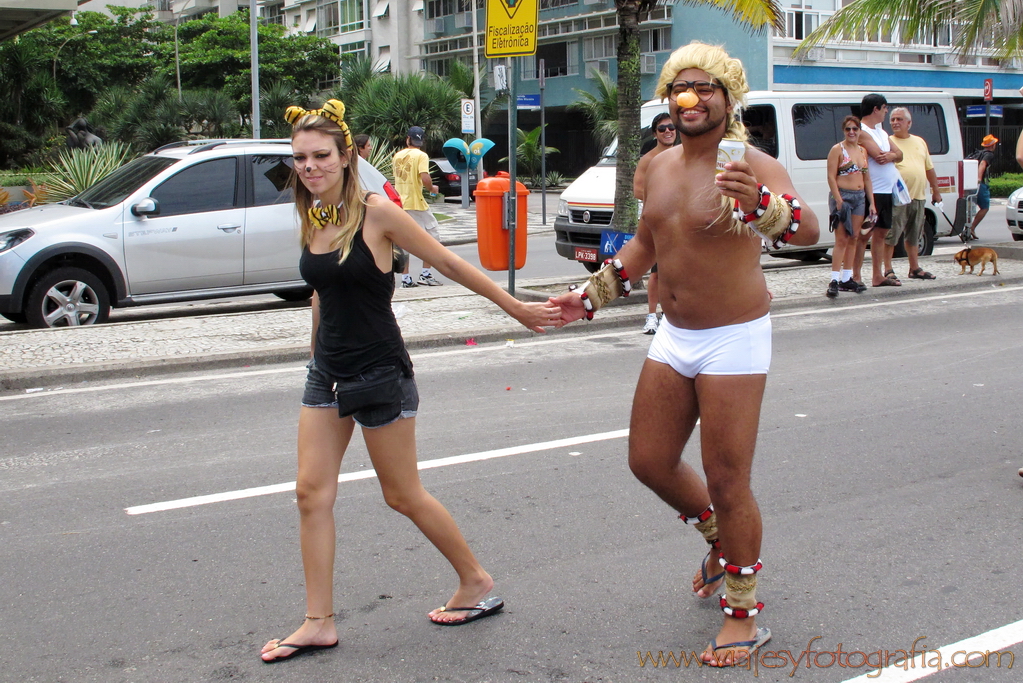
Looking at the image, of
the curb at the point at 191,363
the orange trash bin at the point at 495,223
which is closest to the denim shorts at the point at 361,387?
the curb at the point at 191,363

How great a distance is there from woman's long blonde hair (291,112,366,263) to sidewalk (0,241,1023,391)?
10.9 ft

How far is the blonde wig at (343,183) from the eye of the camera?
342cm

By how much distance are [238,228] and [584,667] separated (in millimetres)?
7819

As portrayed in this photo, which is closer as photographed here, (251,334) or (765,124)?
(251,334)

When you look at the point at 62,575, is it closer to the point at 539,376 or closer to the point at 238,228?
the point at 539,376

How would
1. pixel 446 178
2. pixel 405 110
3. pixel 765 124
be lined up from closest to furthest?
pixel 765 124
pixel 446 178
pixel 405 110

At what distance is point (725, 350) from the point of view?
131 inches

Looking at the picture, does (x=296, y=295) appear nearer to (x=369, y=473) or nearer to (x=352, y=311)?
(x=369, y=473)

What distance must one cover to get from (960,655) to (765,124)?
11048 millimetres

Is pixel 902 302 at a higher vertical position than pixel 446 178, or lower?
lower

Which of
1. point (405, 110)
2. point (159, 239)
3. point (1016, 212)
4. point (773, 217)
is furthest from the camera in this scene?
point (405, 110)

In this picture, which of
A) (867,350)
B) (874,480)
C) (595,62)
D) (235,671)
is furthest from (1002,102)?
(235,671)

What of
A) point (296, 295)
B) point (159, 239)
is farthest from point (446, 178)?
point (159, 239)

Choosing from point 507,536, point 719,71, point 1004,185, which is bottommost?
point 507,536
